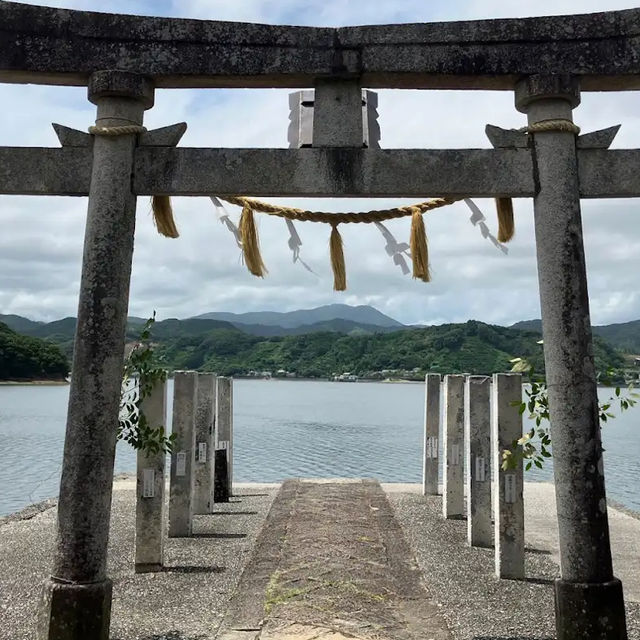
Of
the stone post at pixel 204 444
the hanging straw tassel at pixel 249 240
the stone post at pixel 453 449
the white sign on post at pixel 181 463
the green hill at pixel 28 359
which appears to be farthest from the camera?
the green hill at pixel 28 359

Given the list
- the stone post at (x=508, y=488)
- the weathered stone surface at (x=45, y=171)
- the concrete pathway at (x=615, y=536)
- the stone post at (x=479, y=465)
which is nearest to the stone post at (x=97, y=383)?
the weathered stone surface at (x=45, y=171)

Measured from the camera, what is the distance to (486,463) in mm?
7578

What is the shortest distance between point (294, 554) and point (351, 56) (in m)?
4.75

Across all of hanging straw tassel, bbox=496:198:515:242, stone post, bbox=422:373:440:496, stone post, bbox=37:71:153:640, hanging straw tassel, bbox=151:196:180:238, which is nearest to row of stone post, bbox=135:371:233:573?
hanging straw tassel, bbox=151:196:180:238

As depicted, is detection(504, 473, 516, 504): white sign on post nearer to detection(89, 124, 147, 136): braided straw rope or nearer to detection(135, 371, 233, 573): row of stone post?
detection(135, 371, 233, 573): row of stone post

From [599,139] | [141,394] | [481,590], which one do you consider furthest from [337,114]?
[481,590]

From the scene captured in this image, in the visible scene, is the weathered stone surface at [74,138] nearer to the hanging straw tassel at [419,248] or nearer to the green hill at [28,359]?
the hanging straw tassel at [419,248]

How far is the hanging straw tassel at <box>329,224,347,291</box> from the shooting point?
17.9 ft

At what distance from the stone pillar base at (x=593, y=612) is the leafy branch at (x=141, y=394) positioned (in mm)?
3597

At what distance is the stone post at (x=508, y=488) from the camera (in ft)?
20.9

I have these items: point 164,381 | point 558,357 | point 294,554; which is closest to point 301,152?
point 558,357

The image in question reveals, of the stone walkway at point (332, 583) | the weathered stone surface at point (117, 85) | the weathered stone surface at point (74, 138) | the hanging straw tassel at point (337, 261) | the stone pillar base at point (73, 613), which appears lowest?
the stone walkway at point (332, 583)

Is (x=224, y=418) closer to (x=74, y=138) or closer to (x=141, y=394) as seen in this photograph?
(x=141, y=394)

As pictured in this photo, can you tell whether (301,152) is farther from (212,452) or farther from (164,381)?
(212,452)
